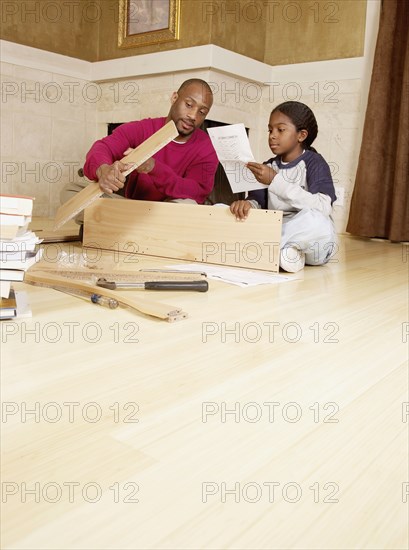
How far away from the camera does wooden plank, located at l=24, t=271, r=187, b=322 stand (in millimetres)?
1348

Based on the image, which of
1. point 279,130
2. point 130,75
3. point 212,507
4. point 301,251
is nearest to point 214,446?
point 212,507

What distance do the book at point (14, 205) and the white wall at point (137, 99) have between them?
2846 mm

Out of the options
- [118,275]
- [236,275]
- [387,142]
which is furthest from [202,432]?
[387,142]

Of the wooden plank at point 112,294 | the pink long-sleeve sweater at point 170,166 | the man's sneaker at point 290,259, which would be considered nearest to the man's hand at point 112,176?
the pink long-sleeve sweater at point 170,166

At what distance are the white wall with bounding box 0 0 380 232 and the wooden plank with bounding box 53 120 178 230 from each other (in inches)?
71.4

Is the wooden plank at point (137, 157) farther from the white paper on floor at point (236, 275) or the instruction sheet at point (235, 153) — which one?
the white paper on floor at point (236, 275)

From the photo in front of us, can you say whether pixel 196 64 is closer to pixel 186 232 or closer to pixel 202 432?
pixel 186 232

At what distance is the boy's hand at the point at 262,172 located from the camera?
7.09 feet

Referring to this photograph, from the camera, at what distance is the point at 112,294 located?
1475 millimetres

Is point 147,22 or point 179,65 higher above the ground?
point 147,22

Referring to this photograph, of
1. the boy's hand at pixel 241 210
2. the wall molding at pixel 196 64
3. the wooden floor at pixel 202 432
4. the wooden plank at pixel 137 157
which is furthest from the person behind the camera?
the wall molding at pixel 196 64

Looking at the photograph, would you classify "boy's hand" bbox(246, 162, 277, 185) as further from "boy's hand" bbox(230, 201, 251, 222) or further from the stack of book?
the stack of book

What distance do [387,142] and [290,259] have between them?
195cm

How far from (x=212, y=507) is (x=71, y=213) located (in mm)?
1973
